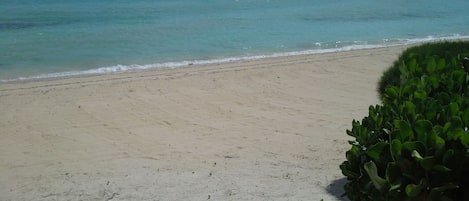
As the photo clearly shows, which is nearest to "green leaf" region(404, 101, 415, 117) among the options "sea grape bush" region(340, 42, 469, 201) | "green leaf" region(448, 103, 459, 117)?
"sea grape bush" region(340, 42, 469, 201)

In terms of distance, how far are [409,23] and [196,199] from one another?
20.1 metres

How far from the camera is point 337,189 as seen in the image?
540cm

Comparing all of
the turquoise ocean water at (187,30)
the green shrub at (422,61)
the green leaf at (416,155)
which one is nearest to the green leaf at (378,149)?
the green leaf at (416,155)

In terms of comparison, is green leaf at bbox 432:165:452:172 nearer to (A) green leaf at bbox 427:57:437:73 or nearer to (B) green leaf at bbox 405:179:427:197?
(B) green leaf at bbox 405:179:427:197

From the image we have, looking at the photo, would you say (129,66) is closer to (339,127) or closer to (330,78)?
(330,78)

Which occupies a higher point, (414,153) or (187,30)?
(414,153)

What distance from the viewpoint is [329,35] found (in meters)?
19.3

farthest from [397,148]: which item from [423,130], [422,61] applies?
[422,61]

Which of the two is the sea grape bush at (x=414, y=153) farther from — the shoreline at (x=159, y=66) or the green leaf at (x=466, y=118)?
the shoreline at (x=159, y=66)

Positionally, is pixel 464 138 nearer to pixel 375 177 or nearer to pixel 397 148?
pixel 397 148

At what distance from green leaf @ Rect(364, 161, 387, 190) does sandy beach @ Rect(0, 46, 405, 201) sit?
1976mm

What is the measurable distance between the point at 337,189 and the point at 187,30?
1482 centimetres

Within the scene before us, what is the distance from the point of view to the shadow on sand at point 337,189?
5.18 metres

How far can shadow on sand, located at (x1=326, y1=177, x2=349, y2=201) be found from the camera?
17.0ft
